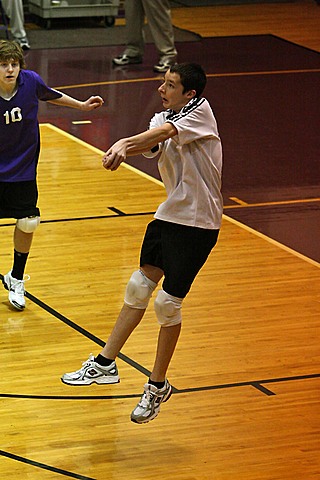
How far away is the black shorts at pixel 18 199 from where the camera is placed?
6.39 m

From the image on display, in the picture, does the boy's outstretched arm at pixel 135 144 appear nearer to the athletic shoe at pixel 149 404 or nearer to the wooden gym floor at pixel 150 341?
the athletic shoe at pixel 149 404

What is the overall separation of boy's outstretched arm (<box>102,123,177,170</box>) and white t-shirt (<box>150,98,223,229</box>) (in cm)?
11

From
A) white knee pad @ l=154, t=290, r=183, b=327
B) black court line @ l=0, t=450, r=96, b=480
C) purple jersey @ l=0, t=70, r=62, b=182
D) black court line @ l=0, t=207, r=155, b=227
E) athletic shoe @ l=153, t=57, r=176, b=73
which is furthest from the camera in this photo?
athletic shoe @ l=153, t=57, r=176, b=73

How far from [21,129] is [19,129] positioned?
0.05ft

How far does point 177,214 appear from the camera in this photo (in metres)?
4.93

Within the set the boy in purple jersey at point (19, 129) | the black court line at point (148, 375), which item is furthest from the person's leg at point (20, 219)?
the black court line at point (148, 375)

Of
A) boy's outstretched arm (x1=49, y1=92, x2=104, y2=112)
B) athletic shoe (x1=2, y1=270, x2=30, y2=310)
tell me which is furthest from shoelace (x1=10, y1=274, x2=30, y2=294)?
boy's outstretched arm (x1=49, y1=92, x2=104, y2=112)

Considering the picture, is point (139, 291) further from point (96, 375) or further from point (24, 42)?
point (24, 42)

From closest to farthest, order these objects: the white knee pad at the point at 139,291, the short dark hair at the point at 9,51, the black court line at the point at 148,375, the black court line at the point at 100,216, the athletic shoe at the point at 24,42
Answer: the white knee pad at the point at 139,291, the black court line at the point at 148,375, the short dark hair at the point at 9,51, the black court line at the point at 100,216, the athletic shoe at the point at 24,42

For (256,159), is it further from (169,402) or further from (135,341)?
(169,402)

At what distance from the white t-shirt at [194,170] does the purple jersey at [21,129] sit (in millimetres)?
1531

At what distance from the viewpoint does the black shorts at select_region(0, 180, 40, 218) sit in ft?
21.0

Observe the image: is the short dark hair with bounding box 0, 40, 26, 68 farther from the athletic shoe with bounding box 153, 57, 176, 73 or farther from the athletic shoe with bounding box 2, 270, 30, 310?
the athletic shoe with bounding box 153, 57, 176, 73

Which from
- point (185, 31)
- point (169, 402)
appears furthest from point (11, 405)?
point (185, 31)
